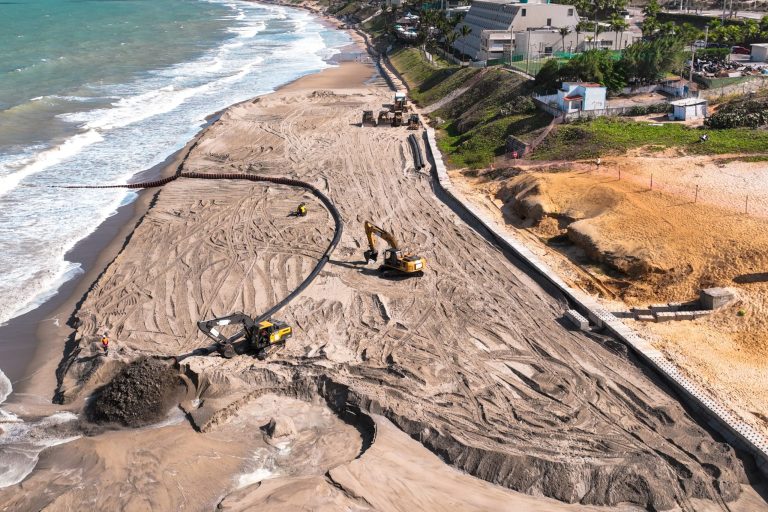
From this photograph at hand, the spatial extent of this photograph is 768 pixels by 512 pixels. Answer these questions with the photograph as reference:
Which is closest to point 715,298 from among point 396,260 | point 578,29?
point 396,260

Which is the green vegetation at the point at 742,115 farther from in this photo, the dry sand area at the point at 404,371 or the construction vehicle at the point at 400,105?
the construction vehicle at the point at 400,105

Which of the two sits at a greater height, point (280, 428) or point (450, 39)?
point (450, 39)

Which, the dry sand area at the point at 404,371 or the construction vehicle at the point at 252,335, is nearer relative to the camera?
the dry sand area at the point at 404,371

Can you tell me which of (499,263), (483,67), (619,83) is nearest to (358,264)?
(499,263)

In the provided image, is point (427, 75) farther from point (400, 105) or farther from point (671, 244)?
point (671, 244)

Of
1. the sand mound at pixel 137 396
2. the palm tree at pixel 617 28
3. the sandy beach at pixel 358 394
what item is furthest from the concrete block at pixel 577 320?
the palm tree at pixel 617 28

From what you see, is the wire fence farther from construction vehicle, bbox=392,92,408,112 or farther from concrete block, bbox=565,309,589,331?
construction vehicle, bbox=392,92,408,112
